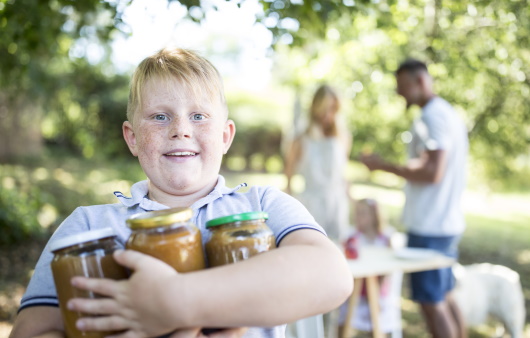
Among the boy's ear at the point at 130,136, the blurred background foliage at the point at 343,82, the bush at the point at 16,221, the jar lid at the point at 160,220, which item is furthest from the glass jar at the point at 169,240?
the bush at the point at 16,221

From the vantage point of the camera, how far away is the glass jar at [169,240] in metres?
0.93

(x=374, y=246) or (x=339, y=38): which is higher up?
(x=339, y=38)

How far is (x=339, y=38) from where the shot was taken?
592 cm

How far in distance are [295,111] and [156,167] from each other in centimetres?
560

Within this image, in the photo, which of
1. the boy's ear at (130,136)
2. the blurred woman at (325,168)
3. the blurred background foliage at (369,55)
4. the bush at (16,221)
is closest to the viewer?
the boy's ear at (130,136)

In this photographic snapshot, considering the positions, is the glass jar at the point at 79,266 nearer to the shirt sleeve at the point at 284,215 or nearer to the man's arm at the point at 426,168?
the shirt sleeve at the point at 284,215

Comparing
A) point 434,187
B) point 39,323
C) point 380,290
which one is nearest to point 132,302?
point 39,323

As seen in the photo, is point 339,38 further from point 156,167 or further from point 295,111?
point 156,167

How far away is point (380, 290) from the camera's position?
4.02 meters

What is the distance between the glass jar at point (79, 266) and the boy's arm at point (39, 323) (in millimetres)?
118

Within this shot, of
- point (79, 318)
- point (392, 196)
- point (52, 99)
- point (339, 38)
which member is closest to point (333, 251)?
point (79, 318)

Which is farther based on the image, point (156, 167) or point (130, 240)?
point (156, 167)

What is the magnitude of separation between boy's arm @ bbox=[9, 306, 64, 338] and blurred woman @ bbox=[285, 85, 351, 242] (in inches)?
151

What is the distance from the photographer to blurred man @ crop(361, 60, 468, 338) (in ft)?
12.0
